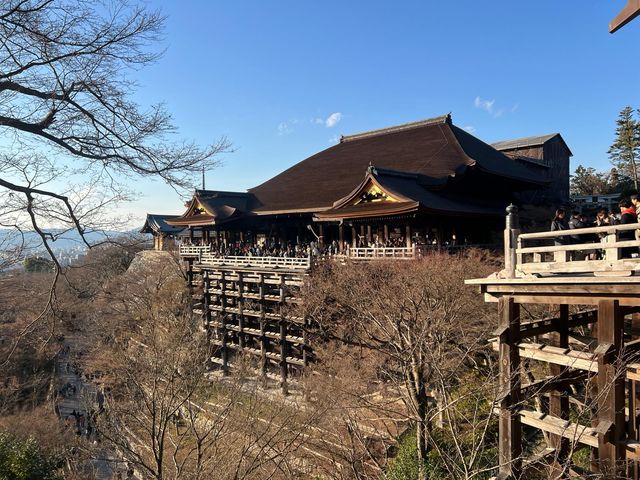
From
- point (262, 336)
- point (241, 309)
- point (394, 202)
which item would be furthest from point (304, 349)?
point (394, 202)

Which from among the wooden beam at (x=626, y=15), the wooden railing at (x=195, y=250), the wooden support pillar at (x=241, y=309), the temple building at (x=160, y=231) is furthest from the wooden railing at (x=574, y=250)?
the temple building at (x=160, y=231)

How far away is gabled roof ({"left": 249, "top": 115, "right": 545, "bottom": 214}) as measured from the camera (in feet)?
70.1

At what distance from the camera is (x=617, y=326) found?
4.89 meters

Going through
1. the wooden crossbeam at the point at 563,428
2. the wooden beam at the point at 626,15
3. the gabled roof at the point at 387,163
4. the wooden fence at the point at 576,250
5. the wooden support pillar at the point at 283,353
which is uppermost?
the gabled roof at the point at 387,163

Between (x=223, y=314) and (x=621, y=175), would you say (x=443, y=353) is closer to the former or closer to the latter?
(x=223, y=314)

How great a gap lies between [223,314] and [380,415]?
11.7 m

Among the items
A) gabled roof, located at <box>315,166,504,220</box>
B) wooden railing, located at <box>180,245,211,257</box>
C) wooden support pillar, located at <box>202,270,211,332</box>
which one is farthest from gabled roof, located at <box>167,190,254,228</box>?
gabled roof, located at <box>315,166,504,220</box>

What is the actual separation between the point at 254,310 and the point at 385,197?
324 inches

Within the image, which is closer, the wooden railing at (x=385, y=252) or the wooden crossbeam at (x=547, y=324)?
the wooden crossbeam at (x=547, y=324)

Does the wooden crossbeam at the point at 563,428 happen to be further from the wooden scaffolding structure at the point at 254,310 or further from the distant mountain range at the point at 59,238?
the wooden scaffolding structure at the point at 254,310

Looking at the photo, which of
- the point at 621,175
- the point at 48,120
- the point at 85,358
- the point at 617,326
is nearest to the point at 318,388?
the point at 617,326

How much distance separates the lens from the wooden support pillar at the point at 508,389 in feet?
18.6

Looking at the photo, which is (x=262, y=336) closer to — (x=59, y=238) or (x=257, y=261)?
(x=257, y=261)

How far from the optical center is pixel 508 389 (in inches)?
222
